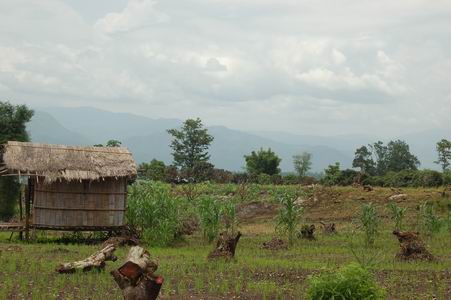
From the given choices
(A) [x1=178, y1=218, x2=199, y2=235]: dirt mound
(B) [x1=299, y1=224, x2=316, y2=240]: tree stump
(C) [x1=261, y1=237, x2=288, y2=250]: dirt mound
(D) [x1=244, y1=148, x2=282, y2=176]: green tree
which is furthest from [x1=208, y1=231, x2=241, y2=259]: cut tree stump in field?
(D) [x1=244, y1=148, x2=282, y2=176]: green tree

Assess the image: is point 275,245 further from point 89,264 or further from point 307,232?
point 89,264

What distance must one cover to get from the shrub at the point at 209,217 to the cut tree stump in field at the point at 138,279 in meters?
11.0

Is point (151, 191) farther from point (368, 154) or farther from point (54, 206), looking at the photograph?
point (368, 154)

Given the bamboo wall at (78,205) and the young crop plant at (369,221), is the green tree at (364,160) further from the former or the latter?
the bamboo wall at (78,205)

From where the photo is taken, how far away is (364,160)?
5588cm

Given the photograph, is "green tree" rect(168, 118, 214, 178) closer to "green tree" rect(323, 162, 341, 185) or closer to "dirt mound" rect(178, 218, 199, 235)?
"green tree" rect(323, 162, 341, 185)

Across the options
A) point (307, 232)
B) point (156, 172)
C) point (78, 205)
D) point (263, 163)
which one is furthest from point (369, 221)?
point (263, 163)

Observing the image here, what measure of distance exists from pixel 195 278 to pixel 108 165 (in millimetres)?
9344

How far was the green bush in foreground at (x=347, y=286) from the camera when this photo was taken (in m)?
7.62

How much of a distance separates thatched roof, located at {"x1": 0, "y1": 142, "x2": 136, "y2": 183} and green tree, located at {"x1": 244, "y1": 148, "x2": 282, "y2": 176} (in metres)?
27.1

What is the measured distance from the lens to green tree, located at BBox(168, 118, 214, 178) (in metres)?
56.4

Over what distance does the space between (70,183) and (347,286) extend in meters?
14.1

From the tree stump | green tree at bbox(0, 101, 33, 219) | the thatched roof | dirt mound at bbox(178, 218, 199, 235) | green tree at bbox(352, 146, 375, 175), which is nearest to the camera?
the thatched roof

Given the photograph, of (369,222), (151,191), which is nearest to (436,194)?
(369,222)
